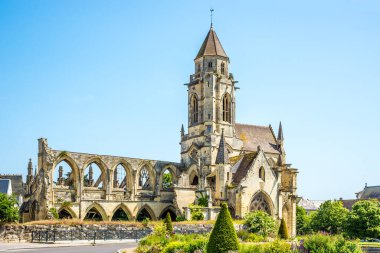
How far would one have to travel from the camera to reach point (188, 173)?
206ft

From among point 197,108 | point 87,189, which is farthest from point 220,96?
point 87,189

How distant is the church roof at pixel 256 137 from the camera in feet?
223

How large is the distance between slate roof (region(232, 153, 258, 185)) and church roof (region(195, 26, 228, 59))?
530 inches

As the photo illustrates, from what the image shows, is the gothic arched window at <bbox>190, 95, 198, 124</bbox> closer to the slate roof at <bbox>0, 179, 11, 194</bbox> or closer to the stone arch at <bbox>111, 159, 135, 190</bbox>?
the stone arch at <bbox>111, 159, 135, 190</bbox>

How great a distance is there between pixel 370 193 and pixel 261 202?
57.8m

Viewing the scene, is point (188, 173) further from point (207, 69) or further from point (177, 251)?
point (177, 251)

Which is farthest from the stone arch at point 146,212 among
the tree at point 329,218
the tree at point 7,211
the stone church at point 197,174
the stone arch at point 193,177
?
the tree at point 329,218

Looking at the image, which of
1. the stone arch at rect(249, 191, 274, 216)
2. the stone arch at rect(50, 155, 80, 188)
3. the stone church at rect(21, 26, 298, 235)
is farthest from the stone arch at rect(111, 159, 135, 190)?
the stone arch at rect(249, 191, 274, 216)

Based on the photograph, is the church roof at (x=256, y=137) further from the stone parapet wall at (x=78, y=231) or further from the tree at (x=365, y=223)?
the stone parapet wall at (x=78, y=231)

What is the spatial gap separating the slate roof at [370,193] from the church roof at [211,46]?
54658 millimetres

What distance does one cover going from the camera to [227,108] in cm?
6638

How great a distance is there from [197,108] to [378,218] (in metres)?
24.4

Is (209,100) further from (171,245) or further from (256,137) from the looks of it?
(171,245)

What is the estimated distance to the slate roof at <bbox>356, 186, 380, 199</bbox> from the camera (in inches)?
4202
